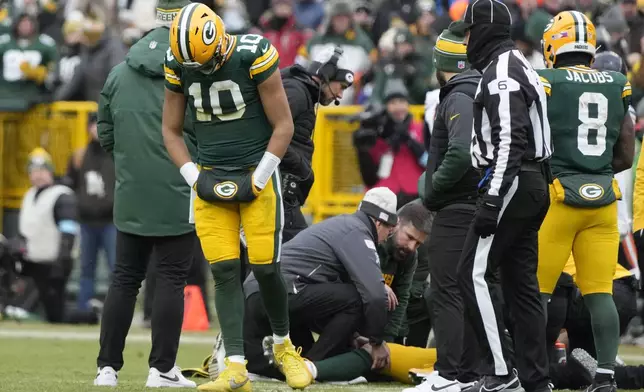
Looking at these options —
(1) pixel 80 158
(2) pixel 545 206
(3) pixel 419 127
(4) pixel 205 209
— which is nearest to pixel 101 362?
(4) pixel 205 209

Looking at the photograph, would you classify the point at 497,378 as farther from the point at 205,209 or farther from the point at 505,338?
the point at 205,209

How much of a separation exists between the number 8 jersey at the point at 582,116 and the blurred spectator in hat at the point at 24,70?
375 inches

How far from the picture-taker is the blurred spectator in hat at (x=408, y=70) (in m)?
14.9

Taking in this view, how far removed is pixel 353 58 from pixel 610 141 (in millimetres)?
7814

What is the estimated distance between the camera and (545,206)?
7.62 m

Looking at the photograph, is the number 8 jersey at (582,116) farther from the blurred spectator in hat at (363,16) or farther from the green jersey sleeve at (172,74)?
the blurred spectator in hat at (363,16)

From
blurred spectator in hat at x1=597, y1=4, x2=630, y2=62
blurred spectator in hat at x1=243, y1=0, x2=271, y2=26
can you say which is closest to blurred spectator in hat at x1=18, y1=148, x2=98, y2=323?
blurred spectator in hat at x1=243, y1=0, x2=271, y2=26

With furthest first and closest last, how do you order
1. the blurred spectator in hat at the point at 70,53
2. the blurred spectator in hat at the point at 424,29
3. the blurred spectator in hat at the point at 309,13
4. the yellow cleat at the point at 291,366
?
the blurred spectator in hat at the point at 70,53 → the blurred spectator in hat at the point at 309,13 → the blurred spectator in hat at the point at 424,29 → the yellow cleat at the point at 291,366

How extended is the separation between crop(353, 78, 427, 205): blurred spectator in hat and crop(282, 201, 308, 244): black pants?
338 cm

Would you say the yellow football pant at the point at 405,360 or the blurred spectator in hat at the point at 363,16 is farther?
the blurred spectator in hat at the point at 363,16

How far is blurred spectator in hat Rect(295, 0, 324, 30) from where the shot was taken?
17.9 m

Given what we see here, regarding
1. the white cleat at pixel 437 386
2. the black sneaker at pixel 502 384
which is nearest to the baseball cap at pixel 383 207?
the white cleat at pixel 437 386

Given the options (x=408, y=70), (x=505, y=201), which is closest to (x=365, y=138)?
(x=408, y=70)

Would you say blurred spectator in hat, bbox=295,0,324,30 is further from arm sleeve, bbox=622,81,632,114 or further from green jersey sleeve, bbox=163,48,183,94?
green jersey sleeve, bbox=163,48,183,94
